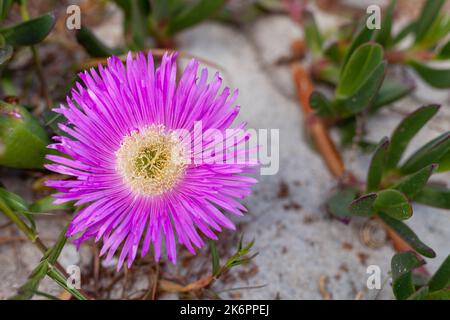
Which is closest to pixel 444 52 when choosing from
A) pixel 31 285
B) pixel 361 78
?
pixel 361 78

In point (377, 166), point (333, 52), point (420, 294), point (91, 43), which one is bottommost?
point (420, 294)

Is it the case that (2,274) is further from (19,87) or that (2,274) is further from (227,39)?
(227,39)

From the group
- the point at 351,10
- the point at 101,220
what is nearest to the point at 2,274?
the point at 101,220

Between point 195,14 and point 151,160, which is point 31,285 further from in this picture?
point 195,14

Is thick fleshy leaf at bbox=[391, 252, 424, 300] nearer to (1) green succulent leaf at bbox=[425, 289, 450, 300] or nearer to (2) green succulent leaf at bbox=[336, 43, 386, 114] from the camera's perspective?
(1) green succulent leaf at bbox=[425, 289, 450, 300]

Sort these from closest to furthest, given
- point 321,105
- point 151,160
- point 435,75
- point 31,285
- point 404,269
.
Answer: point 31,285 → point 404,269 → point 151,160 → point 321,105 → point 435,75

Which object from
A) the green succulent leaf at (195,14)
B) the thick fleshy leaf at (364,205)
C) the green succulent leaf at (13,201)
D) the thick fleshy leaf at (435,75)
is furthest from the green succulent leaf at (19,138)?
the thick fleshy leaf at (435,75)

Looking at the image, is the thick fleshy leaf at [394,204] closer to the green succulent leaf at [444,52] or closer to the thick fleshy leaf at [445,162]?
the thick fleshy leaf at [445,162]
